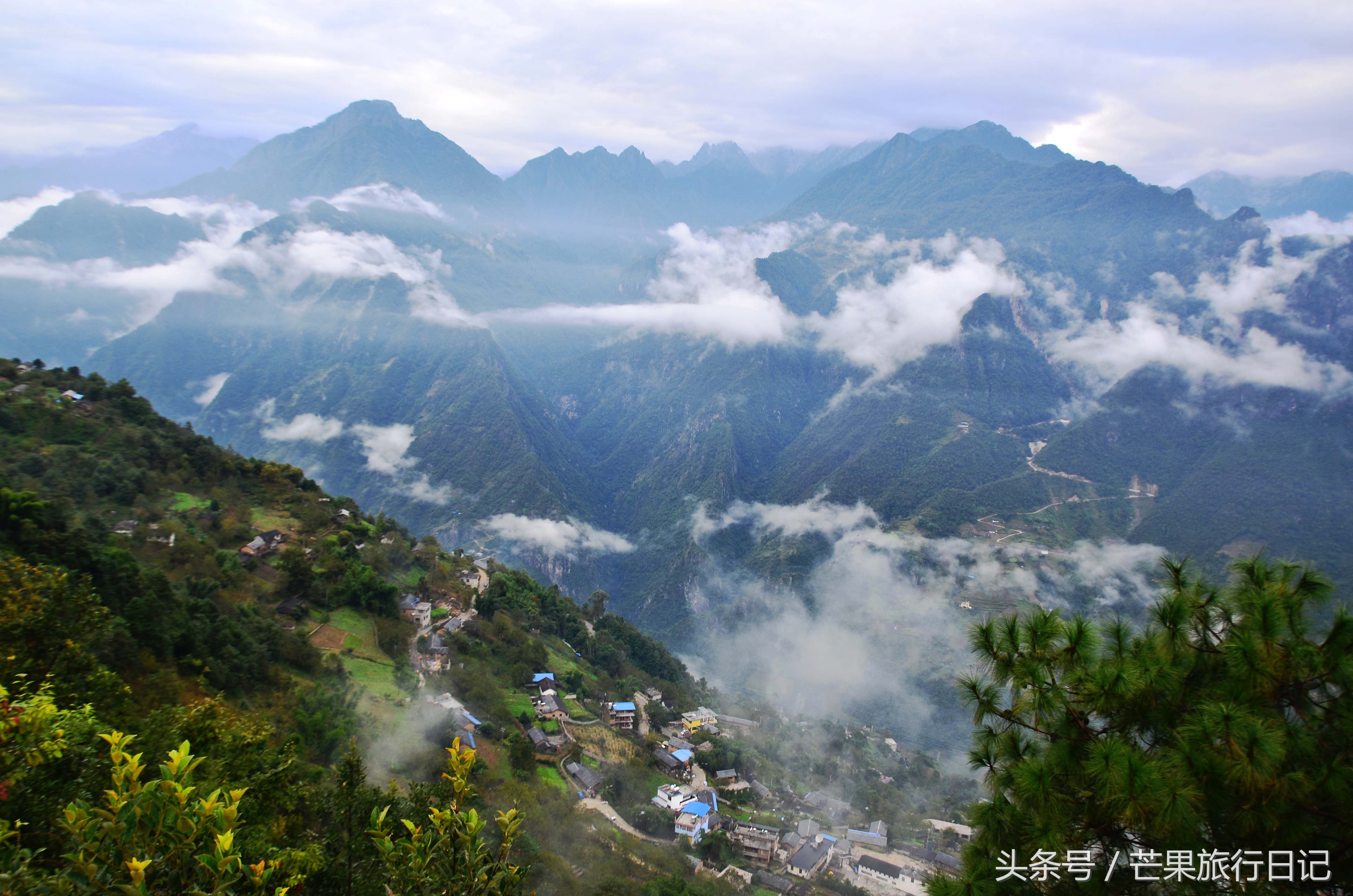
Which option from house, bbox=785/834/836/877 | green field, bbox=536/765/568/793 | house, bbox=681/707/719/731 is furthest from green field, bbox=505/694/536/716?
house, bbox=785/834/836/877

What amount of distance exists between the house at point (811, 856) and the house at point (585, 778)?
37.3 feet

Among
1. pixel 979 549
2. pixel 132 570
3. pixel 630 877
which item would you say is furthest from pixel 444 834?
pixel 979 549

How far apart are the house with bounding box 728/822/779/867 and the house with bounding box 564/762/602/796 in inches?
315

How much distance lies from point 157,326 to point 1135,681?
215m

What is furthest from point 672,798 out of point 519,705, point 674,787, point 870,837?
point 870,837

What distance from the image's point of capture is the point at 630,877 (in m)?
26.4

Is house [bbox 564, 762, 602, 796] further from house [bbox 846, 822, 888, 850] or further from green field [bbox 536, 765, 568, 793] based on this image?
house [bbox 846, 822, 888, 850]

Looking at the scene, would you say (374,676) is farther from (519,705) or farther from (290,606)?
(519,705)

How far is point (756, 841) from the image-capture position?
35.6 m

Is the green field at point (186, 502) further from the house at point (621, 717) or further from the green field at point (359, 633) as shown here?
the house at point (621, 717)

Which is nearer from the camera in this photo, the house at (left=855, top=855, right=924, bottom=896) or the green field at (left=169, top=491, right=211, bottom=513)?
the green field at (left=169, top=491, right=211, bottom=513)

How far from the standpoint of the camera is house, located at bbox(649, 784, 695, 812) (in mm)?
35219

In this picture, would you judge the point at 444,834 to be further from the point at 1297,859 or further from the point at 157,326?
the point at 157,326

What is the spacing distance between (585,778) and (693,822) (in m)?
6.27
